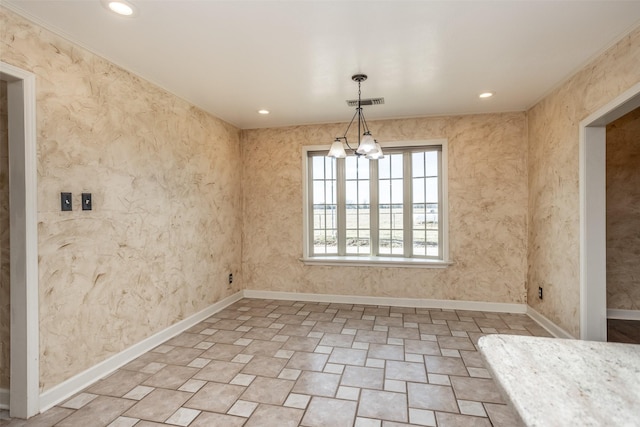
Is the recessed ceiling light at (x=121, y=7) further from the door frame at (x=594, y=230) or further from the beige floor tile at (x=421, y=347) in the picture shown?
the door frame at (x=594, y=230)

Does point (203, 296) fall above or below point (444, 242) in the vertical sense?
below

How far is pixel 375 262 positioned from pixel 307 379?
2174 mm

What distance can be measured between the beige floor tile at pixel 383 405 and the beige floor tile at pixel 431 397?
0.26ft

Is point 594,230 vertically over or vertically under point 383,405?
over

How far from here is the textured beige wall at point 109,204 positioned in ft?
7.05

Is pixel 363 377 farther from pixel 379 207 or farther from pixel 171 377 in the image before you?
pixel 379 207

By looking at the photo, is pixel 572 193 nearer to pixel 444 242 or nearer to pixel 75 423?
pixel 444 242

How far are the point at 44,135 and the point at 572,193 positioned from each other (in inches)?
170

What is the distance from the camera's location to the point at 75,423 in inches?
78.4

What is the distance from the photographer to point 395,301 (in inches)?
170

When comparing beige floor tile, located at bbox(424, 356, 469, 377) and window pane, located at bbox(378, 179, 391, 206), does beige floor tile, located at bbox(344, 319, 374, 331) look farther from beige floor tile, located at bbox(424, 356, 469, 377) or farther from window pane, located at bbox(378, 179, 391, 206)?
window pane, located at bbox(378, 179, 391, 206)

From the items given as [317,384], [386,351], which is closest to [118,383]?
[317,384]

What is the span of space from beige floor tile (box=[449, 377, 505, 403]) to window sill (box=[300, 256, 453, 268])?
1886 mm

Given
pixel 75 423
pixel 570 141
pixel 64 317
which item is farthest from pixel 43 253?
pixel 570 141
